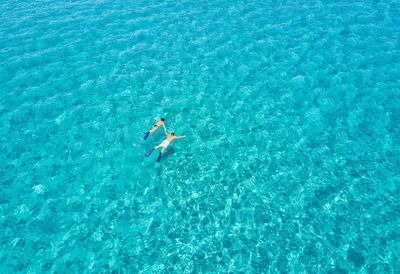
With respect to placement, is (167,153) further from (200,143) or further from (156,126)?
(200,143)

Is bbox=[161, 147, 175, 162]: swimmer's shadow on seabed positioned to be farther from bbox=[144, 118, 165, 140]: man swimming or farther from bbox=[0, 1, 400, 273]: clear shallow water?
bbox=[144, 118, 165, 140]: man swimming

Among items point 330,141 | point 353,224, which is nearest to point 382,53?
point 330,141

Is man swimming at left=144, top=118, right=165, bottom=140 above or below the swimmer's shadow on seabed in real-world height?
above

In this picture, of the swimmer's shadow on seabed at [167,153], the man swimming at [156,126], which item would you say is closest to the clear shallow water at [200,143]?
the swimmer's shadow on seabed at [167,153]

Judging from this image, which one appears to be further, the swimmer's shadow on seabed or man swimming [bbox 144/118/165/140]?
man swimming [bbox 144/118/165/140]

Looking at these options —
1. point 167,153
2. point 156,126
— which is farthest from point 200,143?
point 156,126

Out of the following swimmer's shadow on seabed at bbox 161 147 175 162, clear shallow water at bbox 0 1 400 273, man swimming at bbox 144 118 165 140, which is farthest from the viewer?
Answer: man swimming at bbox 144 118 165 140

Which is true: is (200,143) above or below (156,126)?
below

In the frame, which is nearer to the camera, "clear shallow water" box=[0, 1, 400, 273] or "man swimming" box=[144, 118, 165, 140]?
"clear shallow water" box=[0, 1, 400, 273]

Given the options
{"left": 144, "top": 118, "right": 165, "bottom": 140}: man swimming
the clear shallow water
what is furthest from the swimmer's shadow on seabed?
{"left": 144, "top": 118, "right": 165, "bottom": 140}: man swimming

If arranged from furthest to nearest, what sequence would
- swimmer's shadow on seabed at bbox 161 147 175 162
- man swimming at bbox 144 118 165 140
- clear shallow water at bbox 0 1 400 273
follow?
man swimming at bbox 144 118 165 140
swimmer's shadow on seabed at bbox 161 147 175 162
clear shallow water at bbox 0 1 400 273

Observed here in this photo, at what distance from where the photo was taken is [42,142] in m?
23.4

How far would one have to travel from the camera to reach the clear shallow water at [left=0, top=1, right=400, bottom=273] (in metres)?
18.0

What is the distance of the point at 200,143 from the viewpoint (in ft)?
79.5
